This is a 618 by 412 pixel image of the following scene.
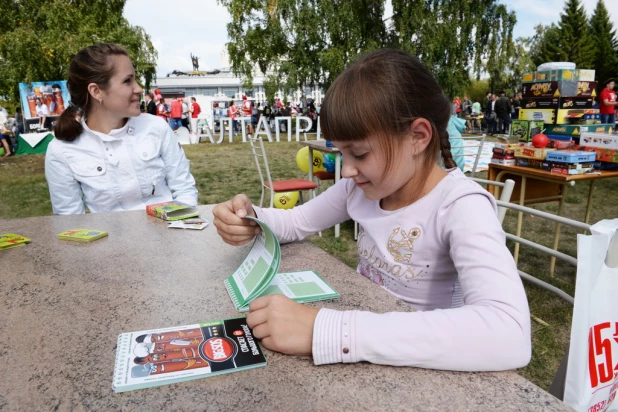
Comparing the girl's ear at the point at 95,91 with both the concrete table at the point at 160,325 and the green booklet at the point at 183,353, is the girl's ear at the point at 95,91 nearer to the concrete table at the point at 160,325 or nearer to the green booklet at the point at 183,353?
the concrete table at the point at 160,325

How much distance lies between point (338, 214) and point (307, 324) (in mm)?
670

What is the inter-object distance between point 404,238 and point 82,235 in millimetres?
1026

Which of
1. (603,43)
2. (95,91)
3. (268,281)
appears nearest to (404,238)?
(268,281)

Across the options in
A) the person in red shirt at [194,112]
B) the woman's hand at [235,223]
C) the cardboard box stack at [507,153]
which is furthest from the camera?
the person in red shirt at [194,112]

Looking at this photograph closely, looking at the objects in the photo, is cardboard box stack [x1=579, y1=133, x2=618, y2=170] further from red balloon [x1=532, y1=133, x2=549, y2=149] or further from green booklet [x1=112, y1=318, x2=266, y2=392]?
green booklet [x1=112, y1=318, x2=266, y2=392]

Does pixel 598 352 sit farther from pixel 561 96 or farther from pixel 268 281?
pixel 561 96

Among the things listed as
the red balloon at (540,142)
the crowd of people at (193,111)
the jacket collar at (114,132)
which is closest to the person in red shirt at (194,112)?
the crowd of people at (193,111)

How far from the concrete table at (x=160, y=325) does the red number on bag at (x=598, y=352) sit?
503mm

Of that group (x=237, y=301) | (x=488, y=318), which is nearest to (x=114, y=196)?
(x=237, y=301)

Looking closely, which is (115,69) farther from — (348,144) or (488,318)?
(488,318)

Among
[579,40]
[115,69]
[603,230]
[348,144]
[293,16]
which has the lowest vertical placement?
[603,230]

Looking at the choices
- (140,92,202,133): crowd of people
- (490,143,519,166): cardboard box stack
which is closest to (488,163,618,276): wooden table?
(490,143,519,166): cardboard box stack

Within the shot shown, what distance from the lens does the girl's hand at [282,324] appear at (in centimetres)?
71

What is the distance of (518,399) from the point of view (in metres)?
0.60
